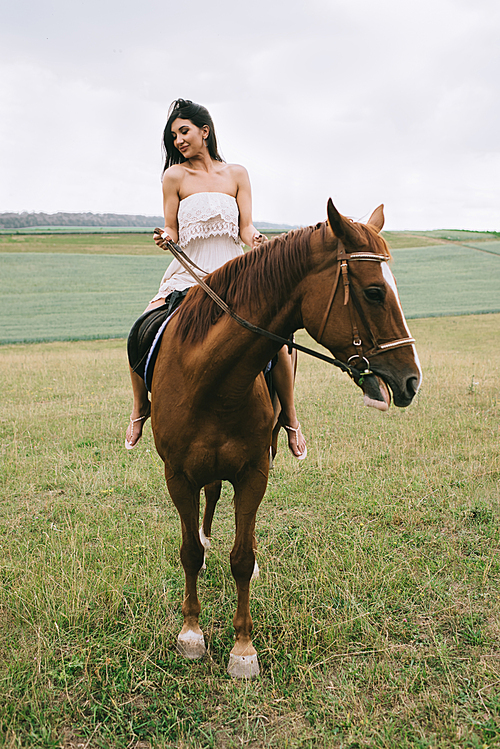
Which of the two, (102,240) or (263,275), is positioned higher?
(263,275)

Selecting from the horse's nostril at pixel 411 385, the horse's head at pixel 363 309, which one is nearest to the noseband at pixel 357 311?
the horse's head at pixel 363 309

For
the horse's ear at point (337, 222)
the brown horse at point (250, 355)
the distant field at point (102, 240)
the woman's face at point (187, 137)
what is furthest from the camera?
the distant field at point (102, 240)

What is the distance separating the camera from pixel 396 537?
4695 mm

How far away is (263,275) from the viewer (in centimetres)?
269

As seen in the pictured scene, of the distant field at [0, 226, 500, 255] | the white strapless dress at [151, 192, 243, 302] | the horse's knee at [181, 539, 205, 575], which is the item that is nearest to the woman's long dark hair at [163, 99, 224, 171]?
the white strapless dress at [151, 192, 243, 302]

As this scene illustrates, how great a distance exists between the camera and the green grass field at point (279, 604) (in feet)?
9.16

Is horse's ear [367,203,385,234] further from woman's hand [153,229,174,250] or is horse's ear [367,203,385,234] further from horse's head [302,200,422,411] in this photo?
woman's hand [153,229,174,250]

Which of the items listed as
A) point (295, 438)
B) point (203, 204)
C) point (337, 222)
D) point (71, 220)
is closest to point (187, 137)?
point (203, 204)

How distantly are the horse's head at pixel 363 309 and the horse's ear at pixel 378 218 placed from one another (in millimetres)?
429

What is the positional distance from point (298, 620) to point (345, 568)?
0.82 meters

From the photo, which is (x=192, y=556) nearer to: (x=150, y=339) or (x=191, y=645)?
(x=191, y=645)

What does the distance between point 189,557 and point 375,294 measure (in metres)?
2.30

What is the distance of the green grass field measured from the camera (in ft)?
9.16

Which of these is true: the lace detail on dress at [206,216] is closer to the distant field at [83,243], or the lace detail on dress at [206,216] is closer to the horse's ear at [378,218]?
the horse's ear at [378,218]
